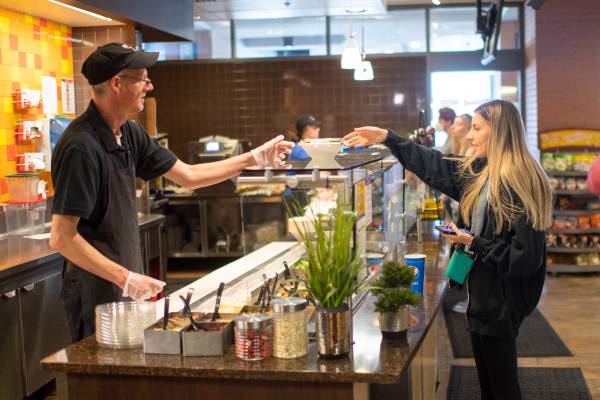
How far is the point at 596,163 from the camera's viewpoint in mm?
4711

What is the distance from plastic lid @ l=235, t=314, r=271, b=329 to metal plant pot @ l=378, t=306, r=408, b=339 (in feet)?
1.38

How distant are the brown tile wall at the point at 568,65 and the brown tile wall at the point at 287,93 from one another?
179 cm

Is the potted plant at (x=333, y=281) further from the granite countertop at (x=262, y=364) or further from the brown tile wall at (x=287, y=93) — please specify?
the brown tile wall at (x=287, y=93)

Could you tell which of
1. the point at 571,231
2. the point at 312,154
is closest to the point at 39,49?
the point at 312,154

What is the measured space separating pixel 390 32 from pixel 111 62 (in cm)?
878

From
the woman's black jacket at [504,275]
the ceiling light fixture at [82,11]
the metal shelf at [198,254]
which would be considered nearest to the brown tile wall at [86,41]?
the ceiling light fixture at [82,11]

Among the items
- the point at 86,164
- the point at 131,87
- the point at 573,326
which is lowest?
the point at 573,326

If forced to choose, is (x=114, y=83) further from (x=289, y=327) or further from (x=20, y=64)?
(x=20, y=64)

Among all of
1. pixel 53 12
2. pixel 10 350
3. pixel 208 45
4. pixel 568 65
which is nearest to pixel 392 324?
pixel 10 350

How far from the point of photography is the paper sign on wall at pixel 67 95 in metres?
6.44

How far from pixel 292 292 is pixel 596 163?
8.36ft

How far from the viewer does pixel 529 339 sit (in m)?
6.49

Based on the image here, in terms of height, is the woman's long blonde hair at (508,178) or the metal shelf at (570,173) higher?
the woman's long blonde hair at (508,178)

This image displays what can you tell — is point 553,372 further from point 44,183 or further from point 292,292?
point 44,183
